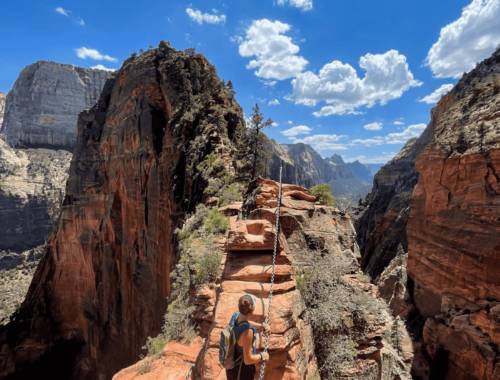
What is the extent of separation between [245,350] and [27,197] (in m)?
104

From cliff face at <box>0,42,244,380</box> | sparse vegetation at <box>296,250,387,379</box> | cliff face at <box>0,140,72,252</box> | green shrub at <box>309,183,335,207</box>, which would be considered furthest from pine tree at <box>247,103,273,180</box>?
cliff face at <box>0,140,72,252</box>

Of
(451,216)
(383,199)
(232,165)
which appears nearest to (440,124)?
(451,216)

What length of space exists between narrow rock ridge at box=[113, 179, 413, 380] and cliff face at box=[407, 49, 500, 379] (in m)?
8.22

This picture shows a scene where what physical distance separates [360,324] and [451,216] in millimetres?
12854

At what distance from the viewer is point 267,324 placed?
4344mm

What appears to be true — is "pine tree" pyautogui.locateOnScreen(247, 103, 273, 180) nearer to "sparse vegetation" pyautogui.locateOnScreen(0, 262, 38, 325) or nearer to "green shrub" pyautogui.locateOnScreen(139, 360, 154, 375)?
"green shrub" pyautogui.locateOnScreen(139, 360, 154, 375)

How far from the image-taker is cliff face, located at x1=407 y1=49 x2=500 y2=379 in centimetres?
1230

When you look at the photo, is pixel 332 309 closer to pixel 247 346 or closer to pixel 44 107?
pixel 247 346

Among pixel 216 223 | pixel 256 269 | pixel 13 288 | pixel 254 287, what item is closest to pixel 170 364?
pixel 254 287

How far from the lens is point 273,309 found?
15.8 feet

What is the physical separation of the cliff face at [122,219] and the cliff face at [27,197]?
184 ft

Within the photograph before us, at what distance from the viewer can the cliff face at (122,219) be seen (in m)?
17.0

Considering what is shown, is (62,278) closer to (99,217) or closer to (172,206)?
(99,217)

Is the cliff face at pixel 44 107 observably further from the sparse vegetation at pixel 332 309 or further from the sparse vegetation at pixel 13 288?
the sparse vegetation at pixel 332 309
